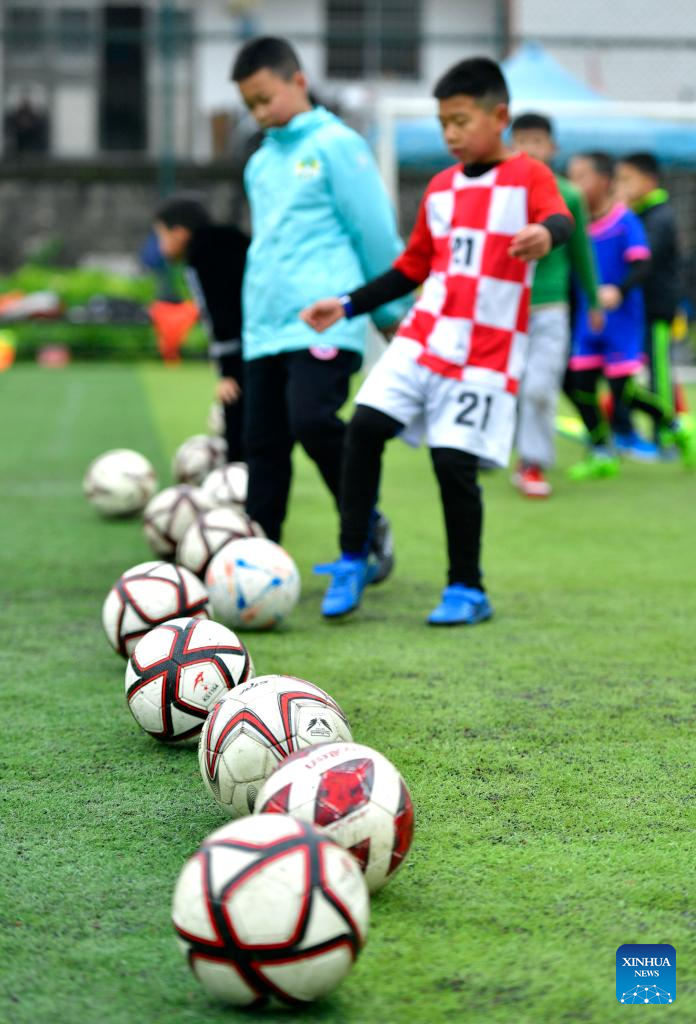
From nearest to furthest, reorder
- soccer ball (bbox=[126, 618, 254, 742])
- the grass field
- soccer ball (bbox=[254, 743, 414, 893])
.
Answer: the grass field → soccer ball (bbox=[254, 743, 414, 893]) → soccer ball (bbox=[126, 618, 254, 742])

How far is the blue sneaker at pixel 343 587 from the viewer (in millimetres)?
4941

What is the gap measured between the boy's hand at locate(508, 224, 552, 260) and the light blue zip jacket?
1.07 m

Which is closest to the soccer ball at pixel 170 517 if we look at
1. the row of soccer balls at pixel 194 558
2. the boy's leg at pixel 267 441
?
the row of soccer balls at pixel 194 558

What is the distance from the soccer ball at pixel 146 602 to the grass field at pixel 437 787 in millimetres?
142

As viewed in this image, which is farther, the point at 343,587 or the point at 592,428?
the point at 592,428

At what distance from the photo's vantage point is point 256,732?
2.97m

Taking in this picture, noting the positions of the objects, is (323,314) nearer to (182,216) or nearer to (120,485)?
(182,216)

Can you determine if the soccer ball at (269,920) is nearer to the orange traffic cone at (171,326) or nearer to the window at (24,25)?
the orange traffic cone at (171,326)

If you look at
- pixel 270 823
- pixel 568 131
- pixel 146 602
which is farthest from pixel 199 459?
pixel 568 131

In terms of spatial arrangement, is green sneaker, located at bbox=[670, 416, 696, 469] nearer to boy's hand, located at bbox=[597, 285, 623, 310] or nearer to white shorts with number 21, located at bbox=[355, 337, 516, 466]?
boy's hand, located at bbox=[597, 285, 623, 310]

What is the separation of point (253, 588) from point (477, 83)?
6.24ft

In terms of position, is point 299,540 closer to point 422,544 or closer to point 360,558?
point 422,544

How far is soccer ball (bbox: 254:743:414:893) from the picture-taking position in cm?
249

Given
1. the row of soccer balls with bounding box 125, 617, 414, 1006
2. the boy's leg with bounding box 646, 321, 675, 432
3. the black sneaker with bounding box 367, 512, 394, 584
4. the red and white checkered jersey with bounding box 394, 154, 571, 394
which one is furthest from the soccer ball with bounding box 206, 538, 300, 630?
the boy's leg with bounding box 646, 321, 675, 432
